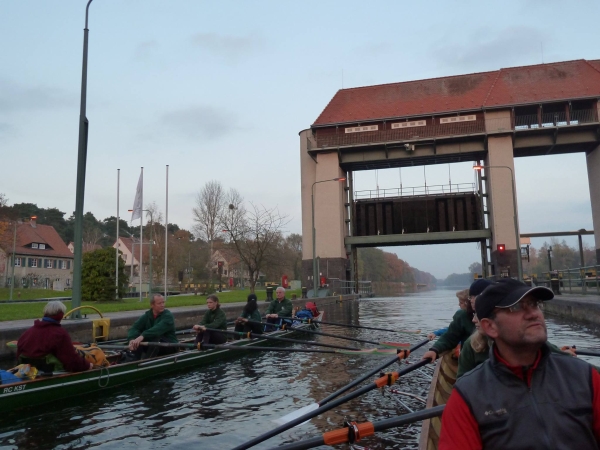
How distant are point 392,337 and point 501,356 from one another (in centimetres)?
1260

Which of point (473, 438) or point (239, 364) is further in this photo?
point (239, 364)

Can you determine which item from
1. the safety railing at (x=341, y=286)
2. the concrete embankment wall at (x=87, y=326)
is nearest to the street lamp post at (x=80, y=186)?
the concrete embankment wall at (x=87, y=326)

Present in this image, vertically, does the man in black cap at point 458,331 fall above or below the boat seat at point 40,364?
above

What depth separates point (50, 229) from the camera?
210 feet

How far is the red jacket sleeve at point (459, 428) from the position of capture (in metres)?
2.21

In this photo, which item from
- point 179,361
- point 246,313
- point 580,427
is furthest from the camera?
point 246,313

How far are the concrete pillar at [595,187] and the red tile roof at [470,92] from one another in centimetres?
451

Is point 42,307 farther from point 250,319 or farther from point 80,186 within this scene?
point 250,319

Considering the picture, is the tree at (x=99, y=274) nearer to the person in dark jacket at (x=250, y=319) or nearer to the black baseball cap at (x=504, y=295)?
the person in dark jacket at (x=250, y=319)

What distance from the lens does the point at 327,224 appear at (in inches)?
1454

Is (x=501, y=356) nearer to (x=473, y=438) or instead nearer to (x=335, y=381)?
(x=473, y=438)

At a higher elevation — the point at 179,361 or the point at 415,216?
the point at 415,216

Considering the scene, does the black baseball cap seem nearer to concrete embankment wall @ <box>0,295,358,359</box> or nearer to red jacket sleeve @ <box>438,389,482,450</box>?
red jacket sleeve @ <box>438,389,482,450</box>

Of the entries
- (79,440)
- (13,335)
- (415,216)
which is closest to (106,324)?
(13,335)
